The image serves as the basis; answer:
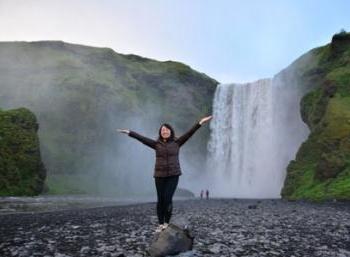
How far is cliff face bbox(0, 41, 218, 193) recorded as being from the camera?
93.2 m

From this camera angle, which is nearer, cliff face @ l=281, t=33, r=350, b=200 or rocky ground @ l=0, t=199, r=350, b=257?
rocky ground @ l=0, t=199, r=350, b=257

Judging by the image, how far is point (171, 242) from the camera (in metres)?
12.7

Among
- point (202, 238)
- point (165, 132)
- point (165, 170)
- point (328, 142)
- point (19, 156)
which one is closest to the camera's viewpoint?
point (165, 170)

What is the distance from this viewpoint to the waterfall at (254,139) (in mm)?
84581

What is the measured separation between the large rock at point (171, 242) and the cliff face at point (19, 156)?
50237 mm

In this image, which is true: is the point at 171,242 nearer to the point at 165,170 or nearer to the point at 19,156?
the point at 165,170

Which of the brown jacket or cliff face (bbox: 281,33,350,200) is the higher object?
cliff face (bbox: 281,33,350,200)

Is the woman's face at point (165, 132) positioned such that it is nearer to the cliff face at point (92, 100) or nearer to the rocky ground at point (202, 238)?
the rocky ground at point (202, 238)

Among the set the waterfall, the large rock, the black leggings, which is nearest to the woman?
the black leggings

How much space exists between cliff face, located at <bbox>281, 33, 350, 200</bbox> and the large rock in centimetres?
2955

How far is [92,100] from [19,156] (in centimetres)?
3950

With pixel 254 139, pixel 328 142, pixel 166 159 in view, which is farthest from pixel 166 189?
pixel 254 139

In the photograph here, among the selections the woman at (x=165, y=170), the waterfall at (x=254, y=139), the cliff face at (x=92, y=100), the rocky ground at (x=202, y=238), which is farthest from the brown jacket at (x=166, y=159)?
the waterfall at (x=254, y=139)

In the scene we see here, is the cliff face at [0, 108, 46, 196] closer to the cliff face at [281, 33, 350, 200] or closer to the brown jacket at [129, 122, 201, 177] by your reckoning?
the cliff face at [281, 33, 350, 200]
